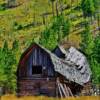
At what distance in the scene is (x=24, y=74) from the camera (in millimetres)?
56156

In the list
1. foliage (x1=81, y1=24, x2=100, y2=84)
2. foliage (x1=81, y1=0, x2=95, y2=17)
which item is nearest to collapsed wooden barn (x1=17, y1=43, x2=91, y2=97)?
foliage (x1=81, y1=24, x2=100, y2=84)

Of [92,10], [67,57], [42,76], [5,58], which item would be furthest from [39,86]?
[92,10]

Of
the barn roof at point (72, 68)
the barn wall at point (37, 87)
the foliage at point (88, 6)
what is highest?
the foliage at point (88, 6)

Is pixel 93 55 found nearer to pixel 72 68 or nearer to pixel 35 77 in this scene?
pixel 72 68

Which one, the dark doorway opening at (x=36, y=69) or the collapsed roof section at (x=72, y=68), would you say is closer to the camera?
the collapsed roof section at (x=72, y=68)

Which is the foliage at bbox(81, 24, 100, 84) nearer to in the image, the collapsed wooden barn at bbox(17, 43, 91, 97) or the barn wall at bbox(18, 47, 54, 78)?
the collapsed wooden barn at bbox(17, 43, 91, 97)

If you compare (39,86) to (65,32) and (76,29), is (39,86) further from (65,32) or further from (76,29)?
(76,29)

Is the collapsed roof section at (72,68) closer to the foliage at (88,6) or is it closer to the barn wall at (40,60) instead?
the barn wall at (40,60)

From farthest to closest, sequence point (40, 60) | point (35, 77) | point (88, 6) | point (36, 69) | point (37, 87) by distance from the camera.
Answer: point (88, 6)
point (36, 69)
point (37, 87)
point (35, 77)
point (40, 60)

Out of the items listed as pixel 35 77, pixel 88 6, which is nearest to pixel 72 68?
pixel 35 77

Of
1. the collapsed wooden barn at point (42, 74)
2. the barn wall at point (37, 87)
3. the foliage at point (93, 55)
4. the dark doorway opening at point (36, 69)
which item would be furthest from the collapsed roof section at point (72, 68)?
the foliage at point (93, 55)

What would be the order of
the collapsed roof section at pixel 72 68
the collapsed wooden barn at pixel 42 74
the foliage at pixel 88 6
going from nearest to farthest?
the collapsed wooden barn at pixel 42 74 → the collapsed roof section at pixel 72 68 → the foliage at pixel 88 6

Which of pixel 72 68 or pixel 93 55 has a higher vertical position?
pixel 93 55

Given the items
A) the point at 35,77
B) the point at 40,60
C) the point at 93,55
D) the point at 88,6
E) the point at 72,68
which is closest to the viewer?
the point at 40,60
